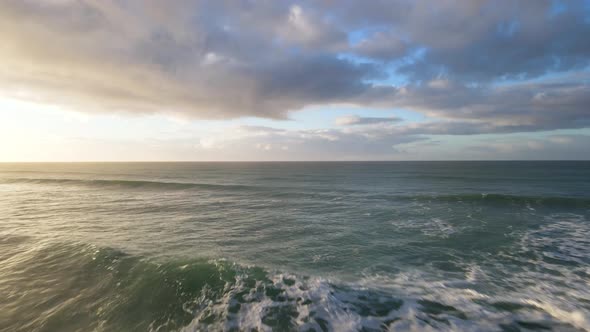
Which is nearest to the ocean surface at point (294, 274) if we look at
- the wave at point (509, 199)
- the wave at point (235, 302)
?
the wave at point (235, 302)

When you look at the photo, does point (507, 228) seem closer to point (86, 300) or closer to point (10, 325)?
point (86, 300)

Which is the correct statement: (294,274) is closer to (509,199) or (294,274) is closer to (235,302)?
(235,302)

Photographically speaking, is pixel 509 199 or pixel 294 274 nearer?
pixel 294 274

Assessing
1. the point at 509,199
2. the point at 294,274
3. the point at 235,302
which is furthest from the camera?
the point at 509,199

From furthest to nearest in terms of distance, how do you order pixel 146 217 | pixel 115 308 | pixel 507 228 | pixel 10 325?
pixel 146 217 → pixel 507 228 → pixel 115 308 → pixel 10 325

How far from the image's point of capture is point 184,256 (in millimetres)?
10984

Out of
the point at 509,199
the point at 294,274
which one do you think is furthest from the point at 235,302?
the point at 509,199

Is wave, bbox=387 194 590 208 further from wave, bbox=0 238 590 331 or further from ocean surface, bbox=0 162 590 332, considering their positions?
wave, bbox=0 238 590 331

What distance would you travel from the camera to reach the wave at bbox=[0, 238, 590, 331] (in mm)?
6562

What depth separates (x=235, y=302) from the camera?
7.62 meters

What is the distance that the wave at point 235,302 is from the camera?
6.56m

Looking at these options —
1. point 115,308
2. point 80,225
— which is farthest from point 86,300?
point 80,225

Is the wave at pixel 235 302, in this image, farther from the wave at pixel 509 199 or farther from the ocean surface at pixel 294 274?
the wave at pixel 509 199

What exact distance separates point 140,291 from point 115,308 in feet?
3.22
